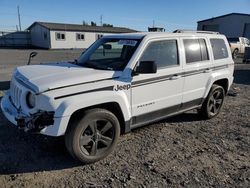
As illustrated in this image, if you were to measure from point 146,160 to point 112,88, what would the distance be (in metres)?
1.27

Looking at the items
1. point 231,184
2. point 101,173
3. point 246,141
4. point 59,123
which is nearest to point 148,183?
point 101,173

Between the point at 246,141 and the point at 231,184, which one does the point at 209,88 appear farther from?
the point at 231,184

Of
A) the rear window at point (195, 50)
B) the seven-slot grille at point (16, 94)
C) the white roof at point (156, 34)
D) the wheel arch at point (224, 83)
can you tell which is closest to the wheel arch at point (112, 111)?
the seven-slot grille at point (16, 94)

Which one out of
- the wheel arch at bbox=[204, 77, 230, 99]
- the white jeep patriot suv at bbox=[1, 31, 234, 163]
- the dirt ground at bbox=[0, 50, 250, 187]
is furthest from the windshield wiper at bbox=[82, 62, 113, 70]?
the wheel arch at bbox=[204, 77, 230, 99]

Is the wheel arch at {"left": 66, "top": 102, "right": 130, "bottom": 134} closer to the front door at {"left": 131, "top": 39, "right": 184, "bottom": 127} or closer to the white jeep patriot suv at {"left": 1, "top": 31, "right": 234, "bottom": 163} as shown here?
the white jeep patriot suv at {"left": 1, "top": 31, "right": 234, "bottom": 163}

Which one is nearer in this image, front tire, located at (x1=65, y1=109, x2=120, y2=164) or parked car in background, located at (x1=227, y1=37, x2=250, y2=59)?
Answer: front tire, located at (x1=65, y1=109, x2=120, y2=164)

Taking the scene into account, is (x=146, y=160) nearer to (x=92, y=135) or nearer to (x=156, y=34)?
(x=92, y=135)

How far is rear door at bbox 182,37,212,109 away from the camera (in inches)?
209

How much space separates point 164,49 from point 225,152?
2086 mm

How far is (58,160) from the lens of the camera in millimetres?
4270

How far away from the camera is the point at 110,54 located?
205 inches

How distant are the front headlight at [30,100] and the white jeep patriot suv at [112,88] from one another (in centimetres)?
1

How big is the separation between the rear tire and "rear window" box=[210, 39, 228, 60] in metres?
0.68

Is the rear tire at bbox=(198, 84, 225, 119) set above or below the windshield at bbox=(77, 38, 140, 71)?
below
